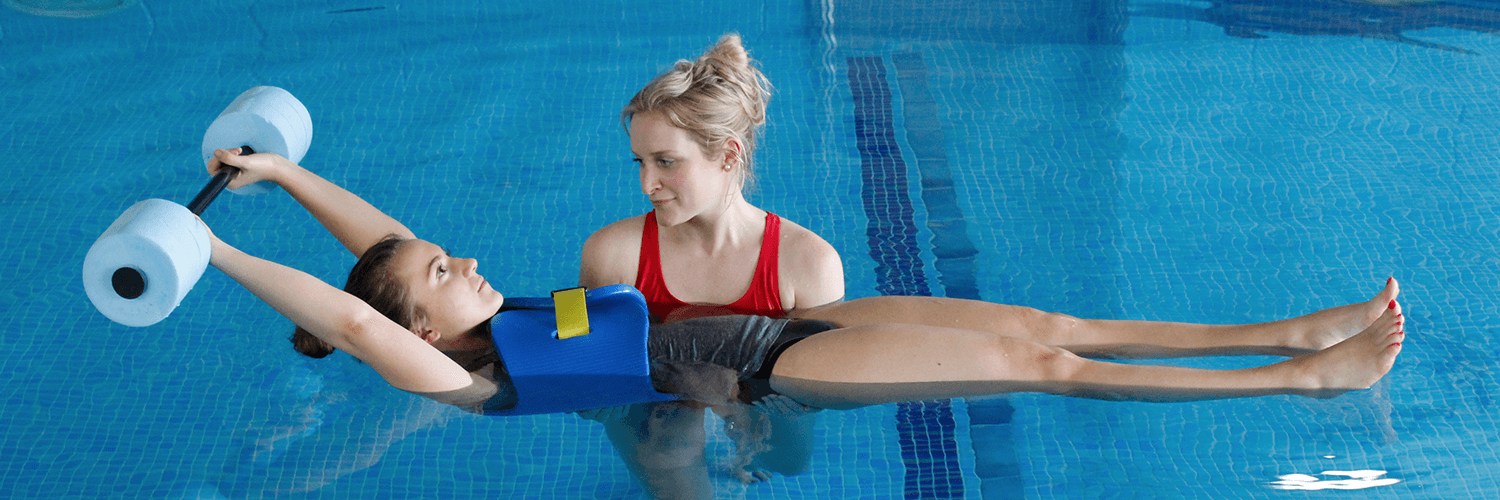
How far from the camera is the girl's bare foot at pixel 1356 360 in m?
2.32

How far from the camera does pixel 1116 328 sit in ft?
8.89

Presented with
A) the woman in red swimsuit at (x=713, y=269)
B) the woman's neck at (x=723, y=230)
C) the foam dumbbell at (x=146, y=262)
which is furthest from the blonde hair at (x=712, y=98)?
the foam dumbbell at (x=146, y=262)

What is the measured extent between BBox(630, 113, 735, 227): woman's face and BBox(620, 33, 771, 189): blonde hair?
2 centimetres

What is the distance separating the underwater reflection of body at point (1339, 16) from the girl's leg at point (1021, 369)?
143 inches

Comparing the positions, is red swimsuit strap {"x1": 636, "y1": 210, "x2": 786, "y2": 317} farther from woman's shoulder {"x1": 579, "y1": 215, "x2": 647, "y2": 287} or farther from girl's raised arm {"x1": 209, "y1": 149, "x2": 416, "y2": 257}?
girl's raised arm {"x1": 209, "y1": 149, "x2": 416, "y2": 257}

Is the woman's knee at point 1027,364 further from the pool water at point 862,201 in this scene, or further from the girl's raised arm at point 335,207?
the girl's raised arm at point 335,207

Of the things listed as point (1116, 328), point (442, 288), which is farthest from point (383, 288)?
point (1116, 328)

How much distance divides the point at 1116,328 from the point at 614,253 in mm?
1272

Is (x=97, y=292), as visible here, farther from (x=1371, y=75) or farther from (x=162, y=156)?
(x=1371, y=75)

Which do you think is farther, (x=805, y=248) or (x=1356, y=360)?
(x=805, y=248)

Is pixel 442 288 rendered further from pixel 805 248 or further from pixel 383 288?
pixel 805 248

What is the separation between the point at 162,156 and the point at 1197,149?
4.41 meters

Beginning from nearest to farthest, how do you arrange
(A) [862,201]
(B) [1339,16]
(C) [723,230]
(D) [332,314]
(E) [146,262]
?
1. (E) [146,262]
2. (D) [332,314]
3. (C) [723,230]
4. (A) [862,201]
5. (B) [1339,16]

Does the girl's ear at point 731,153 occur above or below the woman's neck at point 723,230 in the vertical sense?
above
